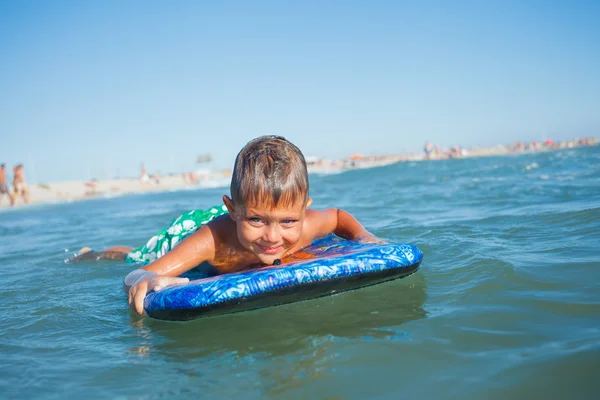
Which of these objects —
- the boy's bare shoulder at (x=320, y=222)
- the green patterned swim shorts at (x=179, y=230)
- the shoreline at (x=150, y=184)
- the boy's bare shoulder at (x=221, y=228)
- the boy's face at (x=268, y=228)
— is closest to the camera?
the boy's face at (x=268, y=228)

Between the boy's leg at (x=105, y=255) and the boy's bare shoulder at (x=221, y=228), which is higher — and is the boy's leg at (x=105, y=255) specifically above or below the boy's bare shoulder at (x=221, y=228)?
below

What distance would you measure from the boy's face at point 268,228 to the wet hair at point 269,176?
0.05 m

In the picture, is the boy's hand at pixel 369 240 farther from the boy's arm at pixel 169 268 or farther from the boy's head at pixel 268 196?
the boy's arm at pixel 169 268

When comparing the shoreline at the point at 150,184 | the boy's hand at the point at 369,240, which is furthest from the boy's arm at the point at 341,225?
the shoreline at the point at 150,184

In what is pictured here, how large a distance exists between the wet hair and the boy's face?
0.16 ft

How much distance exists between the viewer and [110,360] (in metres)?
2.32

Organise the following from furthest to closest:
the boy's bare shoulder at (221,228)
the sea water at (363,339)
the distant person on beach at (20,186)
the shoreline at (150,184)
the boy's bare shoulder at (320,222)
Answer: the shoreline at (150,184)
the distant person on beach at (20,186)
the boy's bare shoulder at (320,222)
the boy's bare shoulder at (221,228)
the sea water at (363,339)

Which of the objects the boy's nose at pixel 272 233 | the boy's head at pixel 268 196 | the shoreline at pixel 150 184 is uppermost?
the boy's head at pixel 268 196

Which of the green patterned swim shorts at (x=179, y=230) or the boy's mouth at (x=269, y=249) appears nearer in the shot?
the boy's mouth at (x=269, y=249)

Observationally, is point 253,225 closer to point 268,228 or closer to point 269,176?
point 268,228

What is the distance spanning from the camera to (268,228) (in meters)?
3.00

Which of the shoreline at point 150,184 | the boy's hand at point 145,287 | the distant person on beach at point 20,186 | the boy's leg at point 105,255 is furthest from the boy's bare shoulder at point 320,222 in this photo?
the distant person on beach at point 20,186

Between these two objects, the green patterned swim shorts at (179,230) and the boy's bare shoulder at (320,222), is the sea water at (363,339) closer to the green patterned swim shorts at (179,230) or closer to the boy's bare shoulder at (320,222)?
the green patterned swim shorts at (179,230)

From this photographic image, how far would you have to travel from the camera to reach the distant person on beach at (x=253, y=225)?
2893mm
